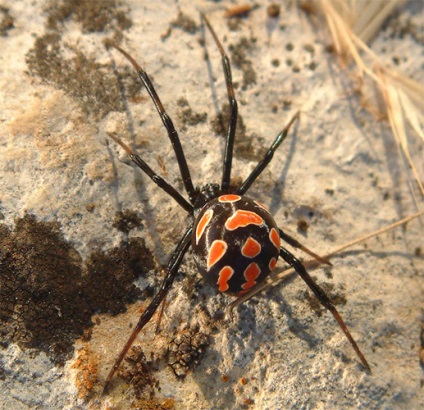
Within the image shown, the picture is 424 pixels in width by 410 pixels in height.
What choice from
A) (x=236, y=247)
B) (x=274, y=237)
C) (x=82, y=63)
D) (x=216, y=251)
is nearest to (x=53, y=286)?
(x=216, y=251)

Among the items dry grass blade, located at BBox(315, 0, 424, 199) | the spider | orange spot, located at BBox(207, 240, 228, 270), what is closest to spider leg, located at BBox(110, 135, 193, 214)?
the spider

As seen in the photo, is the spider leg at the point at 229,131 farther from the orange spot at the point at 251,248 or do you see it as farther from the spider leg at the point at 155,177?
the orange spot at the point at 251,248

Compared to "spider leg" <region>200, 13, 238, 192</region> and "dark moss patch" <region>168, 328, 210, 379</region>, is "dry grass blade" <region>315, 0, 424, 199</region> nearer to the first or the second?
"spider leg" <region>200, 13, 238, 192</region>

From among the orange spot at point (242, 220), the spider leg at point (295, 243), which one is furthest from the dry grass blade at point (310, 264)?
the orange spot at point (242, 220)

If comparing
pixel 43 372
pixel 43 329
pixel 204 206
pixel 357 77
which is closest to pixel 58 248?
pixel 43 329

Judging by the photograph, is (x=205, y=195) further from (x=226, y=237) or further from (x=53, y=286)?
(x=53, y=286)


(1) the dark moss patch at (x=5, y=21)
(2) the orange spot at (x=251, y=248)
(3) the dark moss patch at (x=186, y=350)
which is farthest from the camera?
(1) the dark moss patch at (x=5, y=21)

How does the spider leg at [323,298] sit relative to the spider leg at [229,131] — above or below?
below

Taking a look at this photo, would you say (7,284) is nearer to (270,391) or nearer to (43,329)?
(43,329)
